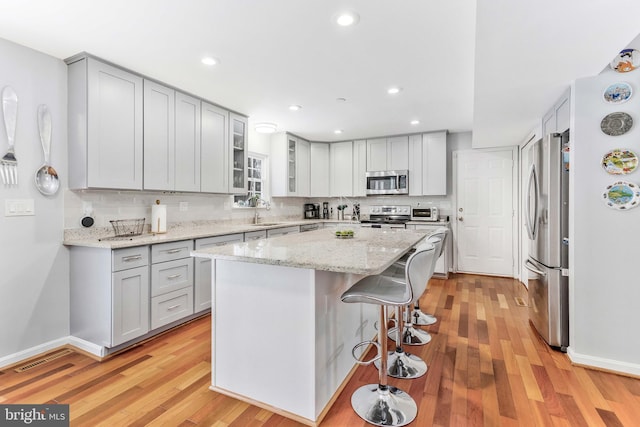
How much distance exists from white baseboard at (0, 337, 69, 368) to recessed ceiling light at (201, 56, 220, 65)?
2.62 m

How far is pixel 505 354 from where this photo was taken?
7.98 ft

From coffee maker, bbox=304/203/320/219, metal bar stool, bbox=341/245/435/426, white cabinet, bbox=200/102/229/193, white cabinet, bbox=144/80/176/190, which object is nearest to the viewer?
metal bar stool, bbox=341/245/435/426

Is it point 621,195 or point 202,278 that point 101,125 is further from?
point 621,195

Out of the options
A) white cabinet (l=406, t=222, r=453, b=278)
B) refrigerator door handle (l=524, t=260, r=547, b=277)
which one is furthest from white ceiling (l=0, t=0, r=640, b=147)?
white cabinet (l=406, t=222, r=453, b=278)

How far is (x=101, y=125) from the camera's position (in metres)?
2.58

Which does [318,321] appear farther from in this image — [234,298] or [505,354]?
[505,354]

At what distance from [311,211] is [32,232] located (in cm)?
424

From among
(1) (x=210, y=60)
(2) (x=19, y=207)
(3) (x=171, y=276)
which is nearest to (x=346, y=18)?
(1) (x=210, y=60)

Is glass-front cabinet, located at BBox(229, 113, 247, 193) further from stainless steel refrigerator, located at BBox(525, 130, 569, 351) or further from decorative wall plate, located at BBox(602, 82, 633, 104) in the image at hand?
decorative wall plate, located at BBox(602, 82, 633, 104)

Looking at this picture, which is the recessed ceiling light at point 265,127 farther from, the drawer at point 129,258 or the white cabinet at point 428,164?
the drawer at point 129,258

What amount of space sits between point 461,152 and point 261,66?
12.3 ft

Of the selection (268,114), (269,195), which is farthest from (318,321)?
(269,195)

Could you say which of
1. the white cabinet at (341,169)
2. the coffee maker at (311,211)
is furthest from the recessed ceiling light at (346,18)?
the coffee maker at (311,211)

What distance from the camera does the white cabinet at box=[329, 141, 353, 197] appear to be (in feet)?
18.8
